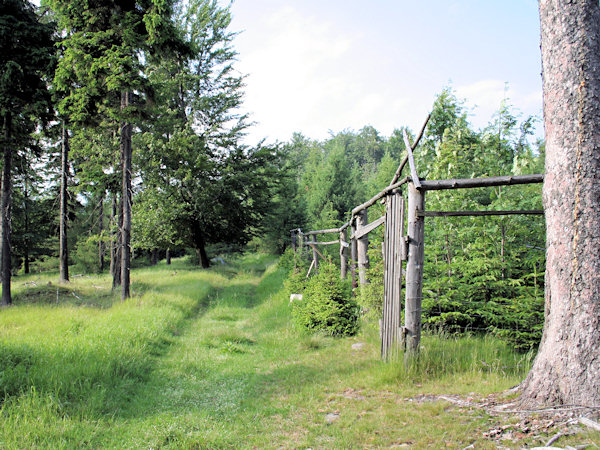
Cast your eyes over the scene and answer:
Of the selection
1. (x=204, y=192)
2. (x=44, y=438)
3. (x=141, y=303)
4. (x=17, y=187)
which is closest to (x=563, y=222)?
(x=44, y=438)

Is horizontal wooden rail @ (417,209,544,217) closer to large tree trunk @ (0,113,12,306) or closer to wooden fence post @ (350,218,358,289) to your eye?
wooden fence post @ (350,218,358,289)

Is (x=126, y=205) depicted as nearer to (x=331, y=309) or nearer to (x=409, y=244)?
(x=331, y=309)

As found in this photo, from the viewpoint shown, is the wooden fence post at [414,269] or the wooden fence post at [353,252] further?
the wooden fence post at [353,252]

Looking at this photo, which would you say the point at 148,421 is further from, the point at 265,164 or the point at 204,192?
the point at 265,164

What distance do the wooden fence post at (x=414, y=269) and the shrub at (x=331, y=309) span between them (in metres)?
2.50

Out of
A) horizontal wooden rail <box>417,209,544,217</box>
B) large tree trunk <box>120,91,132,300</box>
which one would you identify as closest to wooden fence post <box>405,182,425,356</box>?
horizontal wooden rail <box>417,209,544,217</box>

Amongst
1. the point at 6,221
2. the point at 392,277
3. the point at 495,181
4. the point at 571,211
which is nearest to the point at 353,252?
the point at 392,277

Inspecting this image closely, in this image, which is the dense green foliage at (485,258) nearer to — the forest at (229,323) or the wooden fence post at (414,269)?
the forest at (229,323)

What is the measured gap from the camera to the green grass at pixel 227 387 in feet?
12.0

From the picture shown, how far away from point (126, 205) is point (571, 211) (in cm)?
1099

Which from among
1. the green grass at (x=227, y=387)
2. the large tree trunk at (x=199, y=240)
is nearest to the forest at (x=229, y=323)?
the green grass at (x=227, y=387)

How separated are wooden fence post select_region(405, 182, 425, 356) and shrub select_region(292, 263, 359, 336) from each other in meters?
2.50

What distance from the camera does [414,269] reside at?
5066mm

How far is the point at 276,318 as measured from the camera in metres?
9.61
